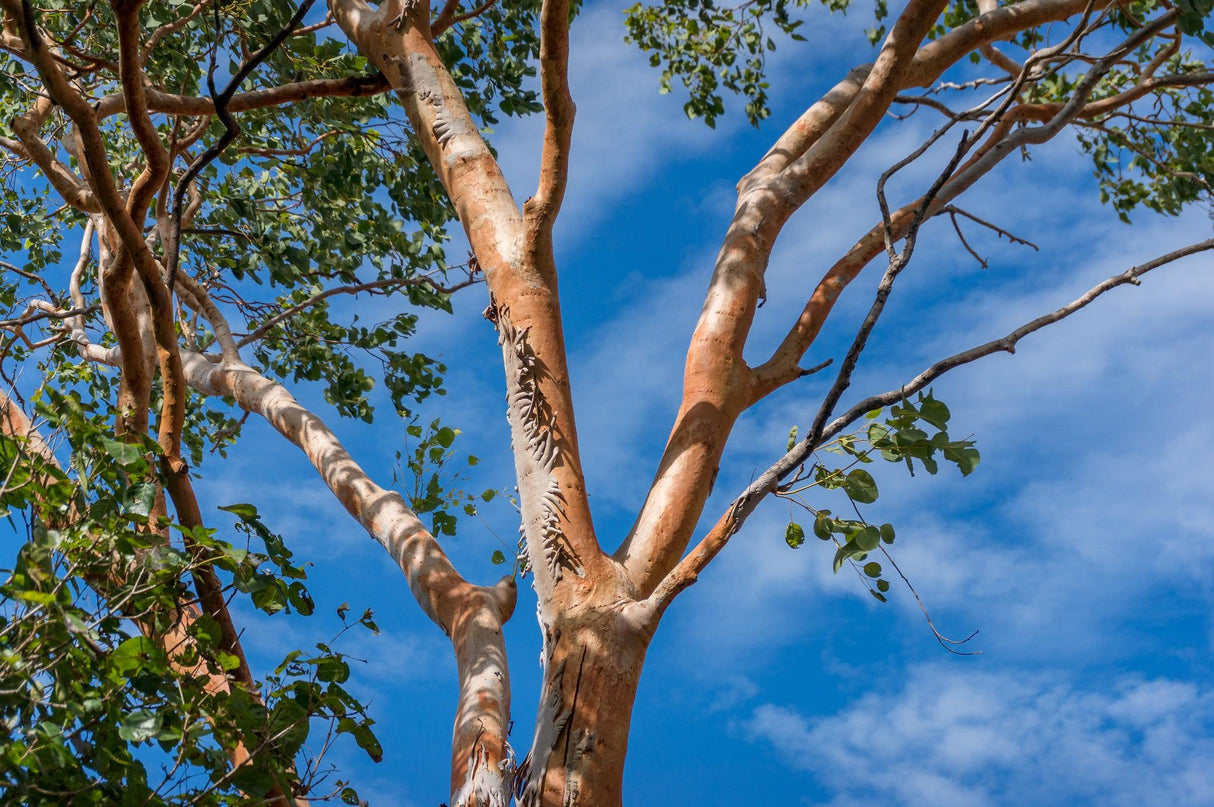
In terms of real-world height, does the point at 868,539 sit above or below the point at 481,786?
above

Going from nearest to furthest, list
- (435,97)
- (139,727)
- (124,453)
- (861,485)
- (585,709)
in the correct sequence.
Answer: (139,727) < (124,453) < (585,709) < (861,485) < (435,97)

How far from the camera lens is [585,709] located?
103 inches

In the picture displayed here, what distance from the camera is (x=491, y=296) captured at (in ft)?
10.8

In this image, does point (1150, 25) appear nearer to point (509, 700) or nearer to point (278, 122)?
point (509, 700)

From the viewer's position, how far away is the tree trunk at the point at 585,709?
2.55 meters

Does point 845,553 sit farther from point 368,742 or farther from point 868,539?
point 368,742

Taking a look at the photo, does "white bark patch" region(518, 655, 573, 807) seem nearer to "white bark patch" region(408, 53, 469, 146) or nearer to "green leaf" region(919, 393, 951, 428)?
"green leaf" region(919, 393, 951, 428)

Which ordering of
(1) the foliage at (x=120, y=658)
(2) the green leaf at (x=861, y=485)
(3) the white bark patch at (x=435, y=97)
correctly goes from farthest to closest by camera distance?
(3) the white bark patch at (x=435, y=97) → (2) the green leaf at (x=861, y=485) → (1) the foliage at (x=120, y=658)

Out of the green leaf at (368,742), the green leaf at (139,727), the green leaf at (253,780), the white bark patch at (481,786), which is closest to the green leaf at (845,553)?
the white bark patch at (481,786)

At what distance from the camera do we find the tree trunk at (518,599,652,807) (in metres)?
2.55

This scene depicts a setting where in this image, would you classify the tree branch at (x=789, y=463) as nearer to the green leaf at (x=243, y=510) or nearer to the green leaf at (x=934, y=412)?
the green leaf at (x=934, y=412)

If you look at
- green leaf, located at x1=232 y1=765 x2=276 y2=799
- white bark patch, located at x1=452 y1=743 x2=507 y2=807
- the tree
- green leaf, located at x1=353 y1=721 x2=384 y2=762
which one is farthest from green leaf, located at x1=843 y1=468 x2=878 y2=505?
green leaf, located at x1=232 y1=765 x2=276 y2=799

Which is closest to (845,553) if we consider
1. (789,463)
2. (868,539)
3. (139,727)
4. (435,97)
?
A: (868,539)

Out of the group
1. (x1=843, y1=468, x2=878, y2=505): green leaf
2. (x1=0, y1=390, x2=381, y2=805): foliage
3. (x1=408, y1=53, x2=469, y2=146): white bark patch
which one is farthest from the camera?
(x1=408, y1=53, x2=469, y2=146): white bark patch
